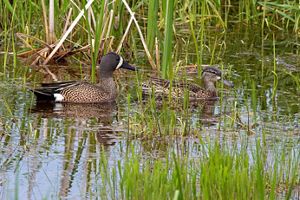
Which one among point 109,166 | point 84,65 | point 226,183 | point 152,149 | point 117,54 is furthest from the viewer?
point 84,65

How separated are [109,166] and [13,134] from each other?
3.91ft

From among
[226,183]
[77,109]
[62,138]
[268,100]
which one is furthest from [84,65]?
[226,183]

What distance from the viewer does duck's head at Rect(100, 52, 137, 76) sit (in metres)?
9.91

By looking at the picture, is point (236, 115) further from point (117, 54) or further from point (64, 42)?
point (64, 42)

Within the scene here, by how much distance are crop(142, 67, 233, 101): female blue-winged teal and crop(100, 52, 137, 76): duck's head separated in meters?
0.40

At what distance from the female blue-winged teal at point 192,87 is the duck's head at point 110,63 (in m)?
0.40

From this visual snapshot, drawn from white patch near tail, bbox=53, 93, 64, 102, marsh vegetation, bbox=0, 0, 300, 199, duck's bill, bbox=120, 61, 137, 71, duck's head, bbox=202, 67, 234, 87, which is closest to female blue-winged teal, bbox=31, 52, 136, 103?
white patch near tail, bbox=53, 93, 64, 102

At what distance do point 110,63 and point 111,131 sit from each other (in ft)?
6.77

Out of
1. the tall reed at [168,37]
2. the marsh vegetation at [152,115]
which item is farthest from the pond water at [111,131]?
the tall reed at [168,37]

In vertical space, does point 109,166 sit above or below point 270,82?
below

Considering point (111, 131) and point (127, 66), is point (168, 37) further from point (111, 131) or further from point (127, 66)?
point (127, 66)

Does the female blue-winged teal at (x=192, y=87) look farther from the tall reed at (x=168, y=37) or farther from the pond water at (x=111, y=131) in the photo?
the tall reed at (x=168, y=37)

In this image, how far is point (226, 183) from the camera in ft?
17.6

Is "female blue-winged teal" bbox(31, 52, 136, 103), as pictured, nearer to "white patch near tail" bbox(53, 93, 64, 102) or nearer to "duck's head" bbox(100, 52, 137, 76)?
"white patch near tail" bbox(53, 93, 64, 102)
